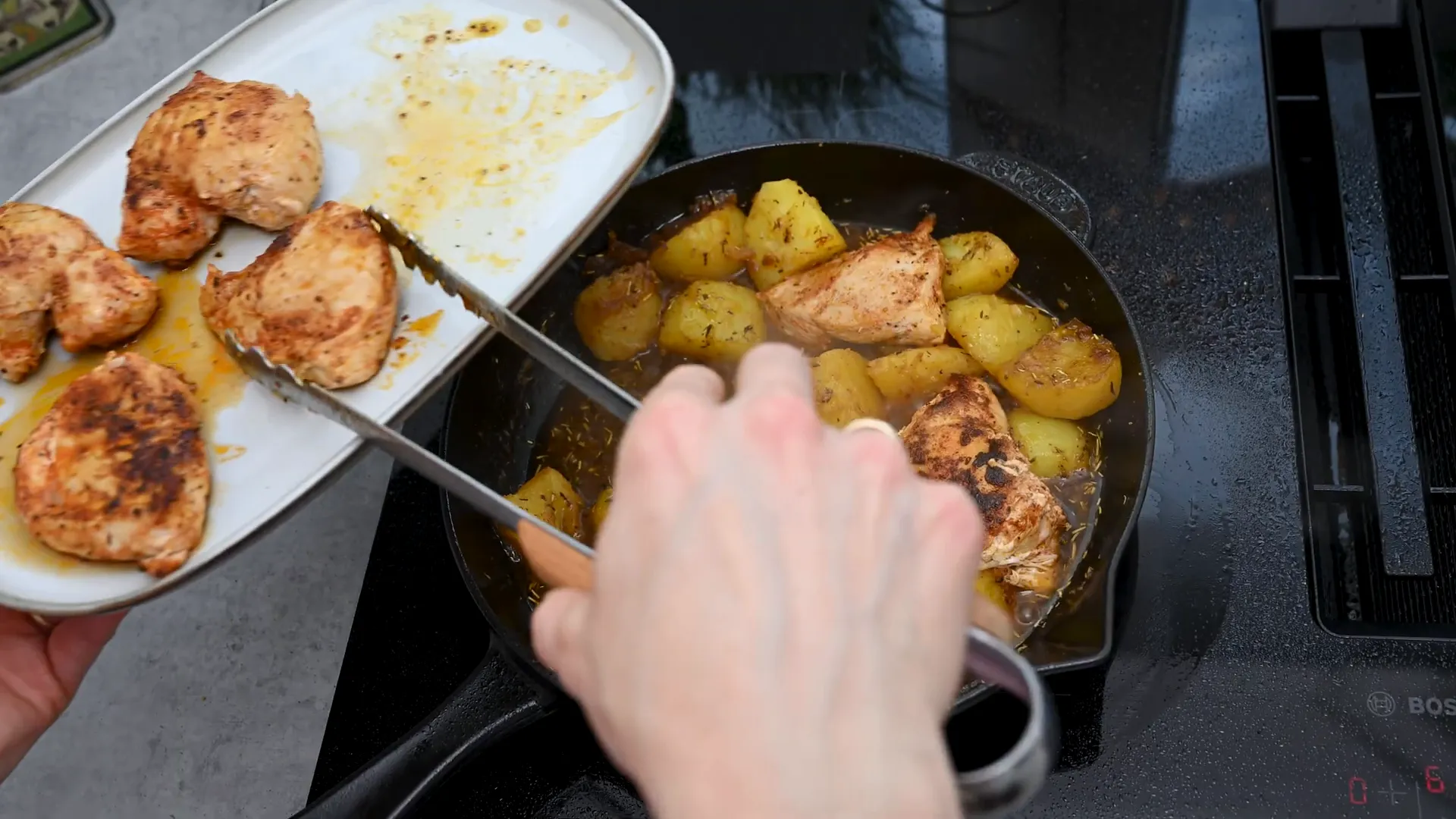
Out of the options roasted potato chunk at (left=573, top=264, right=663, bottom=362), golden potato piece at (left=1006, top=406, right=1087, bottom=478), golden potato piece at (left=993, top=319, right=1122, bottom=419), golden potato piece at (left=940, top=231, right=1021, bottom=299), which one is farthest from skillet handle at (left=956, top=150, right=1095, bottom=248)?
roasted potato chunk at (left=573, top=264, right=663, bottom=362)

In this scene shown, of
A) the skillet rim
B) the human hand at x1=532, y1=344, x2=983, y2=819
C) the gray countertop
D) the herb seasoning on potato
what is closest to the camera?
the human hand at x1=532, y1=344, x2=983, y2=819

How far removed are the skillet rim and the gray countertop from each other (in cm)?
35

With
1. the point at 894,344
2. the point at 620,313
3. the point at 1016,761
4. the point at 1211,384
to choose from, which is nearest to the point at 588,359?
the point at 620,313

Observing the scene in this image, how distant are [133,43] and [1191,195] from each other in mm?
1986

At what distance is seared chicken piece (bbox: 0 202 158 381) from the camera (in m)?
1.05

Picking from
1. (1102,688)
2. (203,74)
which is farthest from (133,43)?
(1102,688)

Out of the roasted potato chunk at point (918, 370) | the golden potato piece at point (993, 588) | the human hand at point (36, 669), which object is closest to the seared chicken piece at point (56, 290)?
the human hand at point (36, 669)

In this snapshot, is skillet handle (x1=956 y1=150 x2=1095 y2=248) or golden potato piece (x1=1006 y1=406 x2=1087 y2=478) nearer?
golden potato piece (x1=1006 y1=406 x2=1087 y2=478)

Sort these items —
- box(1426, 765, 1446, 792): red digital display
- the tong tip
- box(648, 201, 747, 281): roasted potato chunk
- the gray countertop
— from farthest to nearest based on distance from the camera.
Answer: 1. box(648, 201, 747, 281): roasted potato chunk
2. the gray countertop
3. box(1426, 765, 1446, 792): red digital display
4. the tong tip

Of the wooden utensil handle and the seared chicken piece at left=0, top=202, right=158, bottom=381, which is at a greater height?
the seared chicken piece at left=0, top=202, right=158, bottom=381

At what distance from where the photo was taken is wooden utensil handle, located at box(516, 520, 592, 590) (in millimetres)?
799

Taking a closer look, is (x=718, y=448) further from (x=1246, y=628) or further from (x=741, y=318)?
(x=1246, y=628)

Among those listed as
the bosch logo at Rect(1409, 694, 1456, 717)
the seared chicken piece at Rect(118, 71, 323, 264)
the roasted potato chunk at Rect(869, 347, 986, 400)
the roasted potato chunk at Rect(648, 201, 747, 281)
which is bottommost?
the bosch logo at Rect(1409, 694, 1456, 717)

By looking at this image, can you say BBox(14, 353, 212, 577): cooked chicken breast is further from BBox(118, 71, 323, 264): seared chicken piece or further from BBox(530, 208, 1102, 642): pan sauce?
BBox(530, 208, 1102, 642): pan sauce
